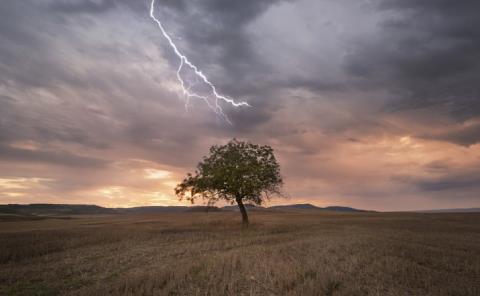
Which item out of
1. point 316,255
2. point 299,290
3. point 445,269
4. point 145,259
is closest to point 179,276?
point 299,290

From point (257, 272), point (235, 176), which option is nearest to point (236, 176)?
point (235, 176)

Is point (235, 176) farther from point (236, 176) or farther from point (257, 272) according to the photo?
point (257, 272)

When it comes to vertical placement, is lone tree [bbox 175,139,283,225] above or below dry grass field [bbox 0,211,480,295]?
above

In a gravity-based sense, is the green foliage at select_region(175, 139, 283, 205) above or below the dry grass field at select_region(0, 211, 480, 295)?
above

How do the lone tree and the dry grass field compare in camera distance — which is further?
the lone tree

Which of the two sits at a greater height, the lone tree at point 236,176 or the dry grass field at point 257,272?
the lone tree at point 236,176

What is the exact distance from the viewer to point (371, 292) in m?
9.70

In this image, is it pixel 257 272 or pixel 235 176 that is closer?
pixel 257 272

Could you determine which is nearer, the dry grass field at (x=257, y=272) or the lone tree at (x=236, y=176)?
the dry grass field at (x=257, y=272)

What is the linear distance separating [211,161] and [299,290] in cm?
3081

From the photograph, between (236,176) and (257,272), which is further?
Answer: (236,176)

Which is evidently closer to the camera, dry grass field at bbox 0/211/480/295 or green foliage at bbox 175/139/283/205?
dry grass field at bbox 0/211/480/295

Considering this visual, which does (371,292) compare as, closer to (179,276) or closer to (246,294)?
(246,294)

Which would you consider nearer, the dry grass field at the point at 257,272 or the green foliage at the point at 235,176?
the dry grass field at the point at 257,272
